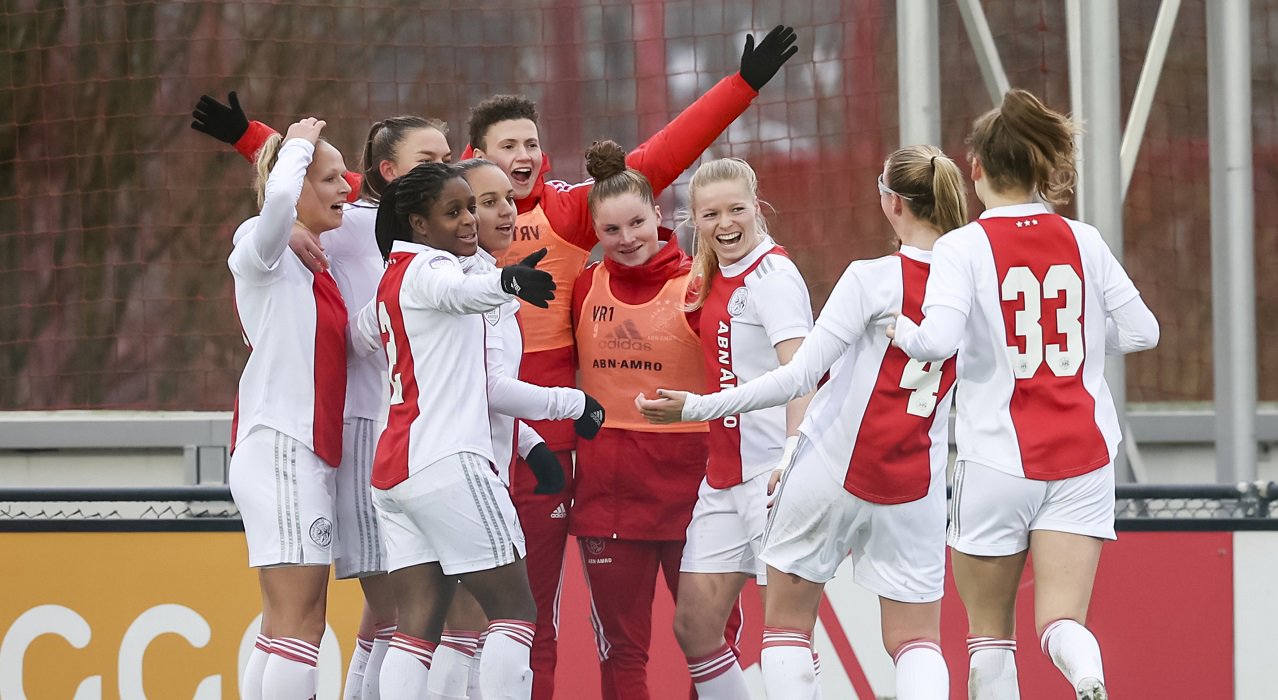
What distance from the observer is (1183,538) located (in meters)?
4.74

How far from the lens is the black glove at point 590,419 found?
12.3ft

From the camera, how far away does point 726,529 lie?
3848 mm

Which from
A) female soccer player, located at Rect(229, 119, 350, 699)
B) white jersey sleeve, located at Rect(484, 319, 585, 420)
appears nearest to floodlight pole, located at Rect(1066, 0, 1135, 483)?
white jersey sleeve, located at Rect(484, 319, 585, 420)

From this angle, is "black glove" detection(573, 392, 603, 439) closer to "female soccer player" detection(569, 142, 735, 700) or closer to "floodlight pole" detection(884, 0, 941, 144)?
"female soccer player" detection(569, 142, 735, 700)

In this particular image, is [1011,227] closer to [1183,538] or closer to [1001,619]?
[1001,619]

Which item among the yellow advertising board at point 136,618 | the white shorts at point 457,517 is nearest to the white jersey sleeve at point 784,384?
the white shorts at point 457,517

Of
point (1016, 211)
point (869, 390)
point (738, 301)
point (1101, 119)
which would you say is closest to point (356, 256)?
point (738, 301)

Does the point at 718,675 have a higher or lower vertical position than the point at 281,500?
lower

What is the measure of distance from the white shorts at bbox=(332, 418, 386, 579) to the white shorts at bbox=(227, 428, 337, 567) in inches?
6.3

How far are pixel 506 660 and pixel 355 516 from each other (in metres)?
0.58

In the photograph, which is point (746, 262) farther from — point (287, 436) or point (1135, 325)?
point (287, 436)

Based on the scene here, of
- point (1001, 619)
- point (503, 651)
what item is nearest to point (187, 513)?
point (503, 651)

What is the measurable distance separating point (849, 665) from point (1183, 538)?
1.11m

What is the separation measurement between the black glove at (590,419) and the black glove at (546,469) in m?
0.12
